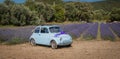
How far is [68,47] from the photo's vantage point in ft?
63.0

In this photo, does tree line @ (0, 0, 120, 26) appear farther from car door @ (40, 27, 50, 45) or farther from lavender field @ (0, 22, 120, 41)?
car door @ (40, 27, 50, 45)

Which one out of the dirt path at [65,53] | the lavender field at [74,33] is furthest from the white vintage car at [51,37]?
the lavender field at [74,33]

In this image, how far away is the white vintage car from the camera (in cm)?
1844

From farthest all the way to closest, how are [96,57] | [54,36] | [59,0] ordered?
1. [59,0]
2. [54,36]
3. [96,57]

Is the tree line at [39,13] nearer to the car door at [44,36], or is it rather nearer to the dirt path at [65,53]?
the car door at [44,36]

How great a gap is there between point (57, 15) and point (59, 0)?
169 feet

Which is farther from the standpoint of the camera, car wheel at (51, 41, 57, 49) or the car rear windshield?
the car rear windshield

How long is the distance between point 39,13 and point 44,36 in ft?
210

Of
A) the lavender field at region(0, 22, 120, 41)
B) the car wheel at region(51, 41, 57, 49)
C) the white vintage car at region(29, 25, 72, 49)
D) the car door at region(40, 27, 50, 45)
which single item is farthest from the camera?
the lavender field at region(0, 22, 120, 41)

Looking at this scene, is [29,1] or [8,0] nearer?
[8,0]

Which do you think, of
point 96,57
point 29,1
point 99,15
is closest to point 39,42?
point 96,57

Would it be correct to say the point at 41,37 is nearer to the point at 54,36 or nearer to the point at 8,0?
the point at 54,36

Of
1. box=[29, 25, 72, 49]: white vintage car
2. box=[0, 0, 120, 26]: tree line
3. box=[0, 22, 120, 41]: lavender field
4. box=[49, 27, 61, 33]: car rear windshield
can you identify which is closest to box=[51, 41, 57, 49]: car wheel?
box=[29, 25, 72, 49]: white vintage car

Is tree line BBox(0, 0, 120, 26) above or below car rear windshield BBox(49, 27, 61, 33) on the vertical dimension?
below
